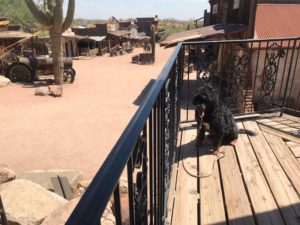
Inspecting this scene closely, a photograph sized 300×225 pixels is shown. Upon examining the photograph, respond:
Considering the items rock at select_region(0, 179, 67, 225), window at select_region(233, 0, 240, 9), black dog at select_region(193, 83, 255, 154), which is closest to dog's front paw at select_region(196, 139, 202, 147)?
black dog at select_region(193, 83, 255, 154)

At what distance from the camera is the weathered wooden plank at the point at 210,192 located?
8.23ft

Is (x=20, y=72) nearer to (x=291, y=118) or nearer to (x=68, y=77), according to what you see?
(x=68, y=77)

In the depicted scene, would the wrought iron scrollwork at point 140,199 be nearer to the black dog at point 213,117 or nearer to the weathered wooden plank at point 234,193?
the weathered wooden plank at point 234,193

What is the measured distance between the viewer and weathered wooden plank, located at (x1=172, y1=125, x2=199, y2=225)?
2.50 metres

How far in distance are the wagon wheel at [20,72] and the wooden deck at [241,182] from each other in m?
16.1

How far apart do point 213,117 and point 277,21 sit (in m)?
10.8

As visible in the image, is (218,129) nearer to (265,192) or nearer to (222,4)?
(265,192)

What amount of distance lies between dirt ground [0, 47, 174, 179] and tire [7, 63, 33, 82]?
40.3 inches

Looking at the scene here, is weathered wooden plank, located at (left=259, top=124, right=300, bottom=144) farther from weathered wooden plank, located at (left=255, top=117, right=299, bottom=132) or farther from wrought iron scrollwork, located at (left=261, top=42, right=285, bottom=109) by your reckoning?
wrought iron scrollwork, located at (left=261, top=42, right=285, bottom=109)

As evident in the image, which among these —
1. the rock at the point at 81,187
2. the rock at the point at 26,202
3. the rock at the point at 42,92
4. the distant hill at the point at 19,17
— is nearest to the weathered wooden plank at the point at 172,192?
the rock at the point at 26,202

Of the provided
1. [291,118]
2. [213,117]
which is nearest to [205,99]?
[213,117]

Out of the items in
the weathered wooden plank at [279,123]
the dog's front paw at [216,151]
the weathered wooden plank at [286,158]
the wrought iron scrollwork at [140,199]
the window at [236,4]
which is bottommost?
the weathered wooden plank at [286,158]

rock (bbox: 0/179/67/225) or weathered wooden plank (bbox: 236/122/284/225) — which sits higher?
weathered wooden plank (bbox: 236/122/284/225)

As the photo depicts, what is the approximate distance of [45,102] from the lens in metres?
13.5
